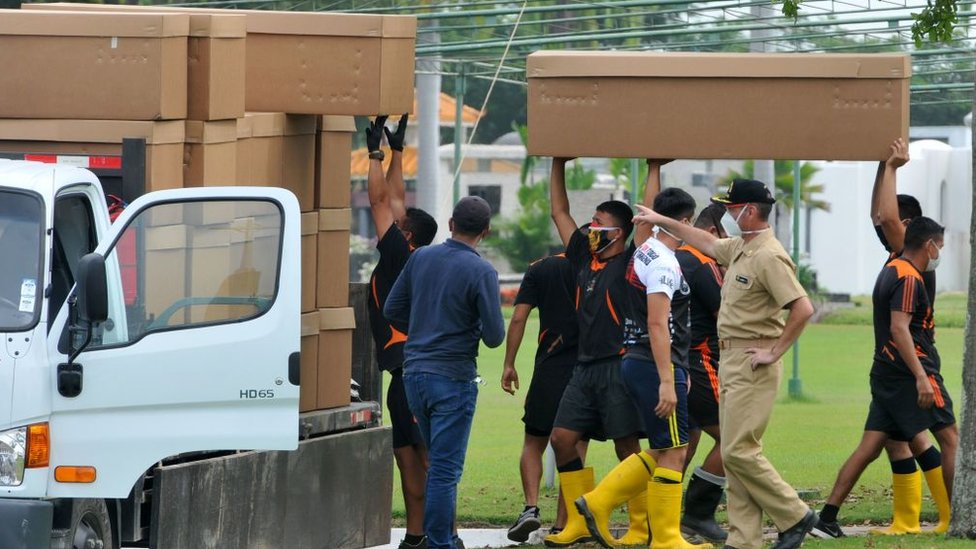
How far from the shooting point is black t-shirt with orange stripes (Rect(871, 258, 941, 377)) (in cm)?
902

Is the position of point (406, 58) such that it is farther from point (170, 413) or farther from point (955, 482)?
point (955, 482)

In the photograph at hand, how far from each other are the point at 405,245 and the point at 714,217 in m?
1.82

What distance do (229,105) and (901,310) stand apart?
3967mm

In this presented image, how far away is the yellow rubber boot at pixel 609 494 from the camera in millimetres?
8414

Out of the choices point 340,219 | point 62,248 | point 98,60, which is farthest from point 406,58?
point 62,248

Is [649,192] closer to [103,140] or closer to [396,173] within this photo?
[396,173]

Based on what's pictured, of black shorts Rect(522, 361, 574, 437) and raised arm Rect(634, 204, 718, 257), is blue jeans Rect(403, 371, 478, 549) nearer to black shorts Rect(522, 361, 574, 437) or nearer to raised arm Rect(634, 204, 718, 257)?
raised arm Rect(634, 204, 718, 257)

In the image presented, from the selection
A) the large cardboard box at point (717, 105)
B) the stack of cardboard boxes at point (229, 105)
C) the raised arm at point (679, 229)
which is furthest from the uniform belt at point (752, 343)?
the stack of cardboard boxes at point (229, 105)

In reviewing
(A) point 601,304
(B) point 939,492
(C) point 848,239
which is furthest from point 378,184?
(C) point 848,239

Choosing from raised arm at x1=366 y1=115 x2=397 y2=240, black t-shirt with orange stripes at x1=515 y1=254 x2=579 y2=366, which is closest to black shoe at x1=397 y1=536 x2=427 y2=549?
black t-shirt with orange stripes at x1=515 y1=254 x2=579 y2=366

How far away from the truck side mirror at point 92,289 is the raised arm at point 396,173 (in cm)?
291

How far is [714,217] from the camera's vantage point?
937 centimetres

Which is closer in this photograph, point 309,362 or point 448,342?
point 448,342

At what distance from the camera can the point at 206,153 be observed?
24.1 feet
